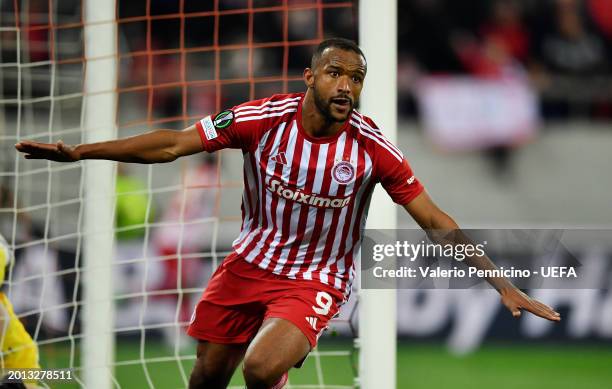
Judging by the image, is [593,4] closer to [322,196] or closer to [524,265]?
[524,265]

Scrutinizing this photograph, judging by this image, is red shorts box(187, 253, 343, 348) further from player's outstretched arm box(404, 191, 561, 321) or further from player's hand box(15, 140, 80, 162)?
player's hand box(15, 140, 80, 162)

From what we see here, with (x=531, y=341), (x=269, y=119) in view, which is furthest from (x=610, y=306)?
(x=269, y=119)

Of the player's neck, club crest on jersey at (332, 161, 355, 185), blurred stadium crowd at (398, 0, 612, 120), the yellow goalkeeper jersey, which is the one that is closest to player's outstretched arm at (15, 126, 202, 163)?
the player's neck

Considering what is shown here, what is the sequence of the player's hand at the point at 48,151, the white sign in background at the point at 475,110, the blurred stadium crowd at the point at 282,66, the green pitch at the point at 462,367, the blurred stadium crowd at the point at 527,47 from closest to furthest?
1. the player's hand at the point at 48,151
2. the green pitch at the point at 462,367
3. the blurred stadium crowd at the point at 282,66
4. the white sign in background at the point at 475,110
5. the blurred stadium crowd at the point at 527,47

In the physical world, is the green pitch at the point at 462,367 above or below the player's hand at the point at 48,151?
below

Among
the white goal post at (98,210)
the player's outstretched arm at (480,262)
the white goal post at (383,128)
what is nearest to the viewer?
the player's outstretched arm at (480,262)

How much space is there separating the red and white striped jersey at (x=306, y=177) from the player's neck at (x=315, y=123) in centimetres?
2

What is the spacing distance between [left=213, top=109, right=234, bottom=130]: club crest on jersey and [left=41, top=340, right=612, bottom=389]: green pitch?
3493 millimetres

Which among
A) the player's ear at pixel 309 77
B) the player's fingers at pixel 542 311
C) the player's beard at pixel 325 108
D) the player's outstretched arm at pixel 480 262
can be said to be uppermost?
the player's ear at pixel 309 77

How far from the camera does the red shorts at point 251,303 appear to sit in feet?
16.1

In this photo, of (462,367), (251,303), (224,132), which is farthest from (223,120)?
(462,367)

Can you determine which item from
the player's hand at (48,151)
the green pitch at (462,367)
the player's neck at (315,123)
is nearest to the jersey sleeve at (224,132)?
the player's neck at (315,123)

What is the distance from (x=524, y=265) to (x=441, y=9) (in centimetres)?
597

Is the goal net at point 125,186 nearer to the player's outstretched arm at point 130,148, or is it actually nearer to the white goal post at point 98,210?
the white goal post at point 98,210
